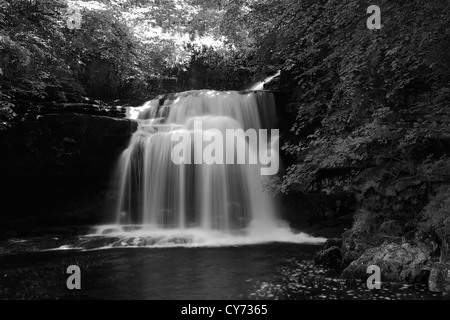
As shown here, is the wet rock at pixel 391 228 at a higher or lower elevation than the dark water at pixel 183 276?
higher

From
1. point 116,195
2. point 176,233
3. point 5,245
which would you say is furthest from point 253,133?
point 5,245

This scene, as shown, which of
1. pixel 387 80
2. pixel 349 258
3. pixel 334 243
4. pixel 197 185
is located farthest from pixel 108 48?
pixel 349 258

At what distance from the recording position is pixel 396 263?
6285 millimetres

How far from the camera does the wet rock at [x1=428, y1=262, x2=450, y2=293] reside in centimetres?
551

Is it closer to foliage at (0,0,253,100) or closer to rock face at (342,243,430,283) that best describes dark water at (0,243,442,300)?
rock face at (342,243,430,283)

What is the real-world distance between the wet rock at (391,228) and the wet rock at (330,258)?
37.5 inches

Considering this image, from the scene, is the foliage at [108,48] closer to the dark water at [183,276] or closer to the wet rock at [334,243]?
the dark water at [183,276]

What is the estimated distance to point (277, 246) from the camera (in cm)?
990

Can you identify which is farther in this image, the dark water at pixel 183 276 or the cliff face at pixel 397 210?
the cliff face at pixel 397 210

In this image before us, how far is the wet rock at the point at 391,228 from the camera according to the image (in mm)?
7246

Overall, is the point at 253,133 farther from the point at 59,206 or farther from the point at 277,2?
the point at 59,206

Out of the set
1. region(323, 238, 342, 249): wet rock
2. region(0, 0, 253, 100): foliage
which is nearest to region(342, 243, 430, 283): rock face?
region(323, 238, 342, 249): wet rock

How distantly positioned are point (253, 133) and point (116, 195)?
5.25m

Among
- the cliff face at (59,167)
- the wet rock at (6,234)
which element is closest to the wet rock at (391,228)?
the cliff face at (59,167)
